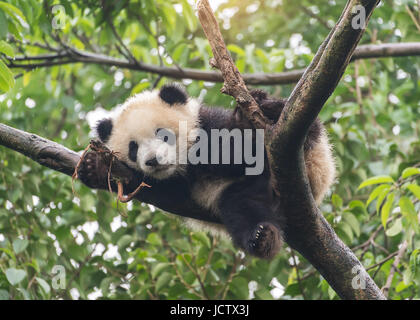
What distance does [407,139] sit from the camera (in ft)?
20.9

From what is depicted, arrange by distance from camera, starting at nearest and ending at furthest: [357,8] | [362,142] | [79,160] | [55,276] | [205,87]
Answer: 1. [357,8]
2. [79,160]
3. [55,276]
4. [362,142]
5. [205,87]

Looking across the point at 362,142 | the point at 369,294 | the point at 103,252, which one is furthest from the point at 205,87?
the point at 369,294

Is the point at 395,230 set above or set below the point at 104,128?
below

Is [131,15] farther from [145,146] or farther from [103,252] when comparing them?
[103,252]

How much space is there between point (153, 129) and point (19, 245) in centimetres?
151

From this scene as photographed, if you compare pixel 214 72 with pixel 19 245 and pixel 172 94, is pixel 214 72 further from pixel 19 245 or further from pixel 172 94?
pixel 19 245

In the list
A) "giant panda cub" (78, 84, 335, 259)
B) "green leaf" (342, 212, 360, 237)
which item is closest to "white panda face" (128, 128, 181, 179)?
"giant panda cub" (78, 84, 335, 259)

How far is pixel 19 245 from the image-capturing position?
4.42 metres

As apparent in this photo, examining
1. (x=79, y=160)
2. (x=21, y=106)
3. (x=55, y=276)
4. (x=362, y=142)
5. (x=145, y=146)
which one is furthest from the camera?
(x=21, y=106)

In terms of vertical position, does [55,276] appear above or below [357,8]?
below

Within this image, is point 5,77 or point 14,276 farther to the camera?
point 14,276

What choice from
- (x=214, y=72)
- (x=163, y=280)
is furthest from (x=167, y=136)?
(x=214, y=72)
